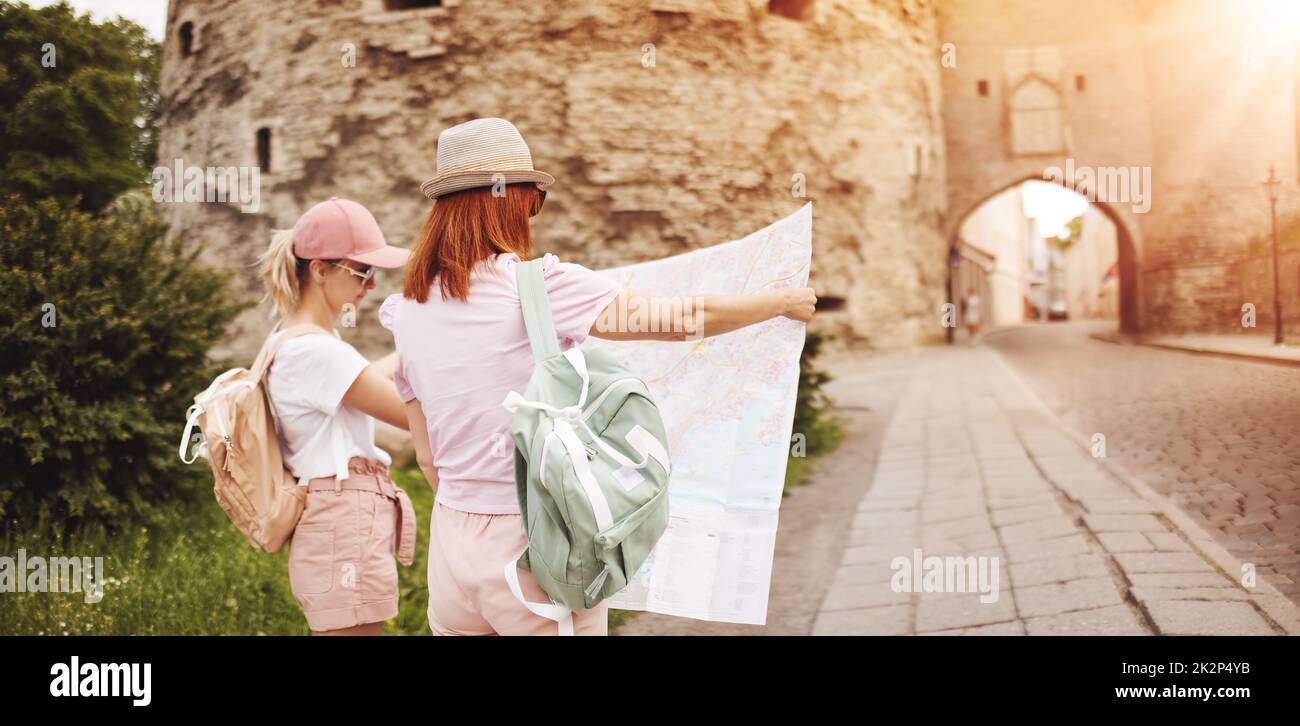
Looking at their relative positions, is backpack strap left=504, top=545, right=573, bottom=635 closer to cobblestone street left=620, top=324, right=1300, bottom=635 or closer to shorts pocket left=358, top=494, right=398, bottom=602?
shorts pocket left=358, top=494, right=398, bottom=602

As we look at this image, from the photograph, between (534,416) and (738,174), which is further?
(738,174)

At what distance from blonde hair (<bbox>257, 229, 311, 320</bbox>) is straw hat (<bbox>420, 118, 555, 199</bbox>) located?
0.55 meters

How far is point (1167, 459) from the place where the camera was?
468cm

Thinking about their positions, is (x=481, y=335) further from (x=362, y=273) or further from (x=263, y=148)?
(x=263, y=148)

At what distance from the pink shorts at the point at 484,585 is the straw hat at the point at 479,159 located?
A: 613 millimetres

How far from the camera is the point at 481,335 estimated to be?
5.75 ft

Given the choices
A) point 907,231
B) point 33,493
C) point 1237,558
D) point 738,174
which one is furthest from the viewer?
point 907,231

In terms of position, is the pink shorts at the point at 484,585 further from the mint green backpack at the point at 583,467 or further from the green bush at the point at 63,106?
the green bush at the point at 63,106

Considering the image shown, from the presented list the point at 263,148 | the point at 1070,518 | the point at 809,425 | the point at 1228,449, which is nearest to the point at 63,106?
the point at 809,425

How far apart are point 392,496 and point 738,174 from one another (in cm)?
1185

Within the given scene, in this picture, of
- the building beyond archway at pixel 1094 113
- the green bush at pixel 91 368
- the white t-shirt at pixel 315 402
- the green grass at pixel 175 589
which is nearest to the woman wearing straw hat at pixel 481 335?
the white t-shirt at pixel 315 402
